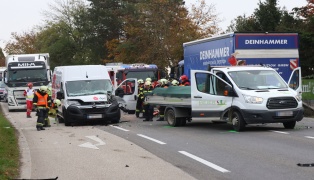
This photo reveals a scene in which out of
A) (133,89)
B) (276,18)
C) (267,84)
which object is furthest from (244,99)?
(276,18)

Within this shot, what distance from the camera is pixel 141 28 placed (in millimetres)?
48875

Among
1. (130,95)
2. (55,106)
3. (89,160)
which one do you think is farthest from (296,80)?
(55,106)

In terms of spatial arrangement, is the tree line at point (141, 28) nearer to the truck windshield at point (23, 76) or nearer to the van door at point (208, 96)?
the truck windshield at point (23, 76)

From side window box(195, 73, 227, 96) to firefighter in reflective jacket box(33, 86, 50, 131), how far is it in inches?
226

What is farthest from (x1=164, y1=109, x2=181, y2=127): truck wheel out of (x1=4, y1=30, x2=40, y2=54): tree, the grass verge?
(x1=4, y1=30, x2=40, y2=54): tree

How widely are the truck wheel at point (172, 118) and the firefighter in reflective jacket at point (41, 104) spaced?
439 centimetres

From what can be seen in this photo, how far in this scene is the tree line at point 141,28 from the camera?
46.2 m

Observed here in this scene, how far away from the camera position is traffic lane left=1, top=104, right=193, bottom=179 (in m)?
9.32

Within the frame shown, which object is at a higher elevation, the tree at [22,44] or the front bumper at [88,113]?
the tree at [22,44]

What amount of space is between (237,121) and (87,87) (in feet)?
25.8

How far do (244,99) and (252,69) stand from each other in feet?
5.60

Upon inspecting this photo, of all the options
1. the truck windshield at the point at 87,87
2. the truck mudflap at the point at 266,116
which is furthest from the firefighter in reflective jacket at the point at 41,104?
the truck mudflap at the point at 266,116

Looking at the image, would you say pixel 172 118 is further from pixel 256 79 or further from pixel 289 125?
pixel 289 125

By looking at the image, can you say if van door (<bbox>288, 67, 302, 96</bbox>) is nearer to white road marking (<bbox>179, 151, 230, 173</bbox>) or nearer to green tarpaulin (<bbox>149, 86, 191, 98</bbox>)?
green tarpaulin (<bbox>149, 86, 191, 98</bbox>)
